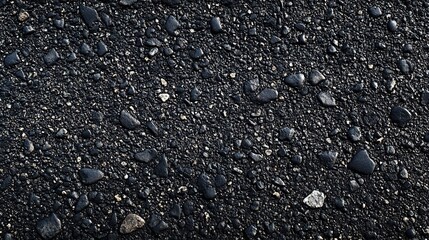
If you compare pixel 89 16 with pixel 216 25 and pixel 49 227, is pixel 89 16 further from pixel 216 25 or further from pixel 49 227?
pixel 49 227

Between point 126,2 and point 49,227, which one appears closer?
point 49,227

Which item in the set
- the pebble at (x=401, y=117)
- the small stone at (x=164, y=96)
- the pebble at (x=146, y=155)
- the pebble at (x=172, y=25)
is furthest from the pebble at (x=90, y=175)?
the pebble at (x=401, y=117)

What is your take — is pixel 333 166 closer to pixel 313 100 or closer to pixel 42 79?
pixel 313 100

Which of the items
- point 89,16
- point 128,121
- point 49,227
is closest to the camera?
point 49,227

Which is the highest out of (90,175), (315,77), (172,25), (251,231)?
(172,25)

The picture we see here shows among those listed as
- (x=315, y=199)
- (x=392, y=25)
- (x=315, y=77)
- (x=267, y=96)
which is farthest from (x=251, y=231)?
(x=392, y=25)

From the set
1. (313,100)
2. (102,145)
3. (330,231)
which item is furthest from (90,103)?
(330,231)

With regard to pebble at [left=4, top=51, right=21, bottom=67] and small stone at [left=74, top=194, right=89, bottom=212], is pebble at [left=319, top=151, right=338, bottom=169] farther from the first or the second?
pebble at [left=4, top=51, right=21, bottom=67]
